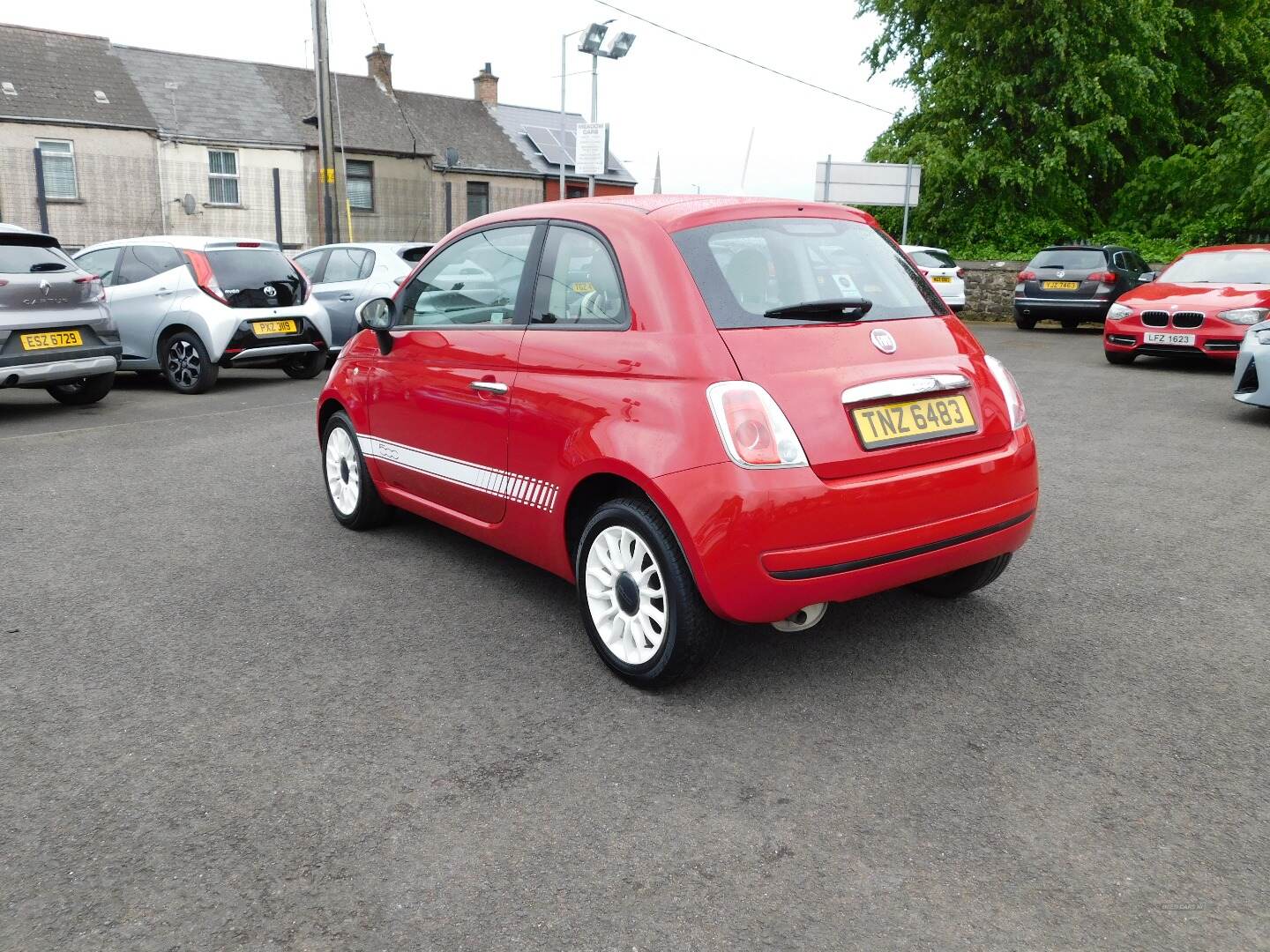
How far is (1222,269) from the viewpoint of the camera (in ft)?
42.7

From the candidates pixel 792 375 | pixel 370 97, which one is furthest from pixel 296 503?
pixel 370 97

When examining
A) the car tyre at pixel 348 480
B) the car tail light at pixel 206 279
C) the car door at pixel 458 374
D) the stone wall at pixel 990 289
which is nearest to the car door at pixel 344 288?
the car tail light at pixel 206 279

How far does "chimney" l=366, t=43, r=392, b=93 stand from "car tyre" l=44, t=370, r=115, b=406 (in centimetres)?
2917

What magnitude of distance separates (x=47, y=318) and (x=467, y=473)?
6424 mm

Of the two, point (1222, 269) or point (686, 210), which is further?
point (1222, 269)

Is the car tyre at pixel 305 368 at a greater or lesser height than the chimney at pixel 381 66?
lesser

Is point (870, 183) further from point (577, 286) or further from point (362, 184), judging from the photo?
point (577, 286)

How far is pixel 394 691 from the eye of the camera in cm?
372

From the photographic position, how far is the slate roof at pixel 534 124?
38594mm

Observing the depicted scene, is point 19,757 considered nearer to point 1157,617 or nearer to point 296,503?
point 296,503

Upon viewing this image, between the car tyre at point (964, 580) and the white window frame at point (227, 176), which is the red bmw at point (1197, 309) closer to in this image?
the car tyre at point (964, 580)

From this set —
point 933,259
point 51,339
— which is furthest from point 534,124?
point 51,339

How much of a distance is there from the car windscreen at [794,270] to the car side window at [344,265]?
9913 mm

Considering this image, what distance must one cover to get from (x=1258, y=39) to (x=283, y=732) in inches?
1218
